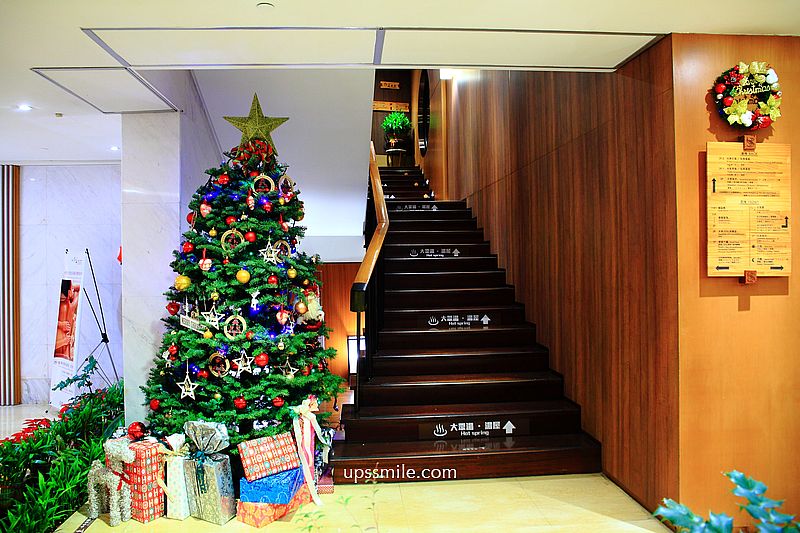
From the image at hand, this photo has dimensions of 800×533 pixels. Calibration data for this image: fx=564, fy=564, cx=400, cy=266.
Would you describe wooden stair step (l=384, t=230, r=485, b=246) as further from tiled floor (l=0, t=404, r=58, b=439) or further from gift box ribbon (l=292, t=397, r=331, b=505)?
tiled floor (l=0, t=404, r=58, b=439)

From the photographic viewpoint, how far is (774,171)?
102 inches

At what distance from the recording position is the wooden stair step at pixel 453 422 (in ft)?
11.4

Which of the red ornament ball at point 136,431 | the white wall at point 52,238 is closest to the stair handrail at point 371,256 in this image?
the red ornament ball at point 136,431

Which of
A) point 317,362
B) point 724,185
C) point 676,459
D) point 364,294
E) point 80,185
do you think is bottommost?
point 676,459

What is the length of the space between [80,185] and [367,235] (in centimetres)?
315

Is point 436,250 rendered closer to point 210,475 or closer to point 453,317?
point 453,317

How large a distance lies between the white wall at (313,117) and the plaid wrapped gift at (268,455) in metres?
2.61

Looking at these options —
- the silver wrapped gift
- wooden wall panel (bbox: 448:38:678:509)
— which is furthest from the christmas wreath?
the silver wrapped gift

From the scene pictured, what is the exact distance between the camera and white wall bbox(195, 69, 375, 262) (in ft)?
13.9

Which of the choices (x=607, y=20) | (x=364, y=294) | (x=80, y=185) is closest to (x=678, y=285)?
(x=607, y=20)

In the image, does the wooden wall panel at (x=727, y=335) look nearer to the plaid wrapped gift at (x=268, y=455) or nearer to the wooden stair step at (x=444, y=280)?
the plaid wrapped gift at (x=268, y=455)

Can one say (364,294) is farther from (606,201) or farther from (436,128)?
(436,128)

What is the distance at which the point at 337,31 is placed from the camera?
248 cm

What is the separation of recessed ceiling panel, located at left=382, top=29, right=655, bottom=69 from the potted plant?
7.80m
